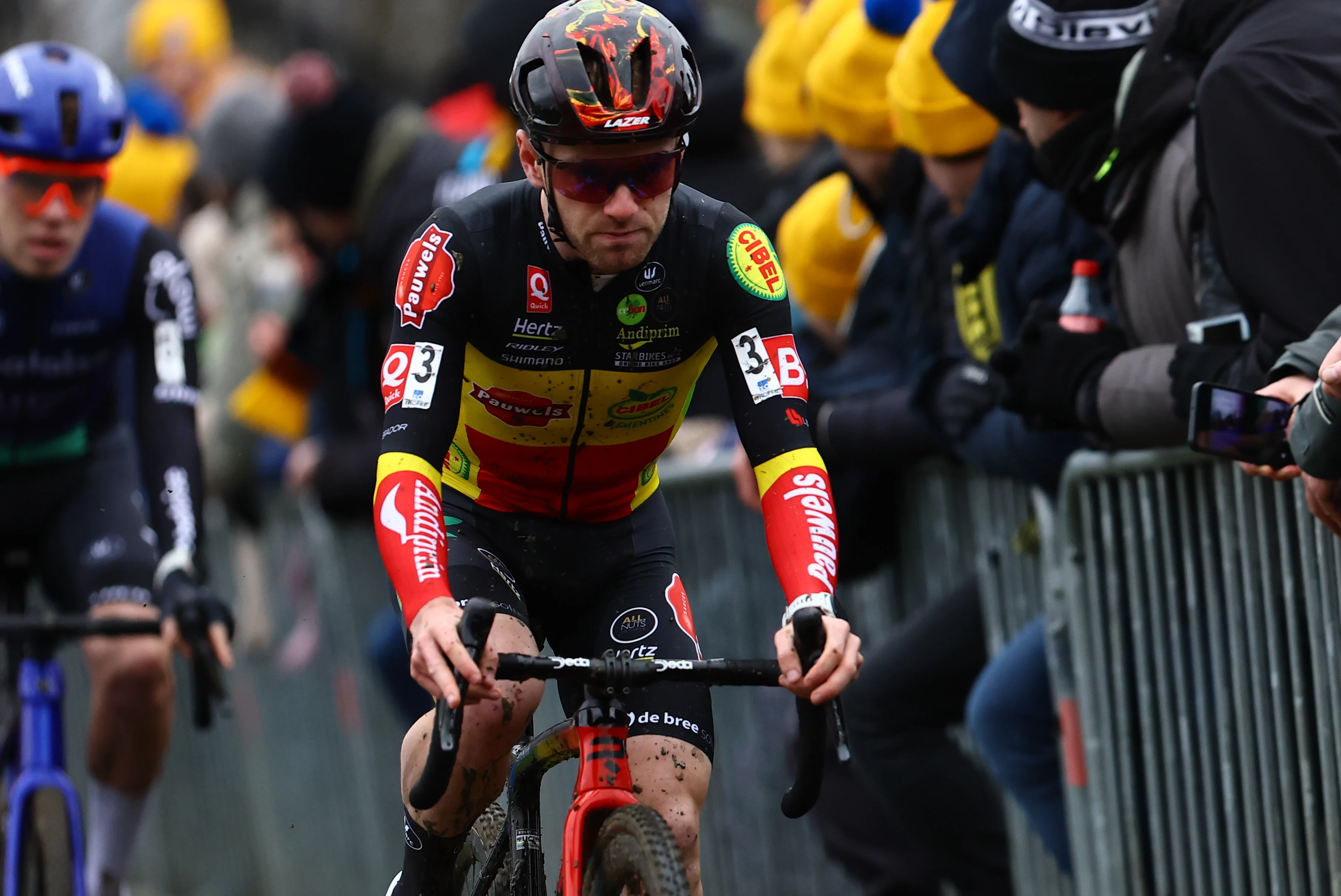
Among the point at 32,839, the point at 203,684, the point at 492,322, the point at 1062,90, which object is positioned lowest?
the point at 32,839

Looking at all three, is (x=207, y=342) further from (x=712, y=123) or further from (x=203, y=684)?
(x=203, y=684)

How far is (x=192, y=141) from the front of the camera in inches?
544

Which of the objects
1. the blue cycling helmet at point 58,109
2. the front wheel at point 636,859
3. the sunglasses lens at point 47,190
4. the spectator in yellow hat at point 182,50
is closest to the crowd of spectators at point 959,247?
the front wheel at point 636,859

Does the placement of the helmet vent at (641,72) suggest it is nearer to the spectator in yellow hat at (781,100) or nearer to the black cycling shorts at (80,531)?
the black cycling shorts at (80,531)

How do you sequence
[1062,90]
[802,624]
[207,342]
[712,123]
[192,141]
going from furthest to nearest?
[192,141] < [207,342] < [712,123] < [1062,90] < [802,624]

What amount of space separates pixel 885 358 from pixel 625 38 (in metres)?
2.88

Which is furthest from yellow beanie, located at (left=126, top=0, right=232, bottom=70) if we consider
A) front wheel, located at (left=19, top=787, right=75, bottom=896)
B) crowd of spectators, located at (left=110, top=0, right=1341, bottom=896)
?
front wheel, located at (left=19, top=787, right=75, bottom=896)

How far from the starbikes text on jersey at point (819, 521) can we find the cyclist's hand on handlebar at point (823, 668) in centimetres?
30

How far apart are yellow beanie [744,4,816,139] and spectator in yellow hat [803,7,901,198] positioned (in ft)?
3.51

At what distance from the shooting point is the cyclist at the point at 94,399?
6559 mm

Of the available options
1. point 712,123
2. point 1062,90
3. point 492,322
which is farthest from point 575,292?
point 712,123

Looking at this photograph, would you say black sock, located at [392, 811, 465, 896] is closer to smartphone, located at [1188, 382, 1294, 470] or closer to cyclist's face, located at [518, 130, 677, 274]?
cyclist's face, located at [518, 130, 677, 274]

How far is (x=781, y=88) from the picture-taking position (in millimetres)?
8016

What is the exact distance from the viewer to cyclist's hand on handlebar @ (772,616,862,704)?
3650 mm
